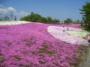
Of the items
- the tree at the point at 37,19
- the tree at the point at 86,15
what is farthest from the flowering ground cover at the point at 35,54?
the tree at the point at 37,19

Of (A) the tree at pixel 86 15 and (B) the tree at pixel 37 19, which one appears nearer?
(A) the tree at pixel 86 15

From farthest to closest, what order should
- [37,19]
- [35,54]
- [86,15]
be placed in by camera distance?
[37,19], [86,15], [35,54]

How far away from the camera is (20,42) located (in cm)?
1569

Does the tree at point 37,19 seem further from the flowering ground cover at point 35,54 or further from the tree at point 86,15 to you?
the flowering ground cover at point 35,54

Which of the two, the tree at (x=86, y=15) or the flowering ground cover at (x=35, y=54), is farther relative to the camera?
the tree at (x=86, y=15)

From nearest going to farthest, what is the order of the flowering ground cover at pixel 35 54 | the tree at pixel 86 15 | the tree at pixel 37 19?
the flowering ground cover at pixel 35 54 < the tree at pixel 86 15 < the tree at pixel 37 19

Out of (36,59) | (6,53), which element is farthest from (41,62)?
(6,53)

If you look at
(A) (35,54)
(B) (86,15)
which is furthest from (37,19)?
(A) (35,54)

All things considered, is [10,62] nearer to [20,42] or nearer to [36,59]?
[36,59]

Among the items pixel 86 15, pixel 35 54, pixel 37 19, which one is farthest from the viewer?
pixel 37 19

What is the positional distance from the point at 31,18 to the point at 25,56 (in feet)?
116

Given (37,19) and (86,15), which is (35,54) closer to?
(86,15)

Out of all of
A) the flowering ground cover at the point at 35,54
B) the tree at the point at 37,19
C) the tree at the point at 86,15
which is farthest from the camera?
the tree at the point at 37,19

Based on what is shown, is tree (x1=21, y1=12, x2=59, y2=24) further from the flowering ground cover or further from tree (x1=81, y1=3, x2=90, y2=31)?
the flowering ground cover
